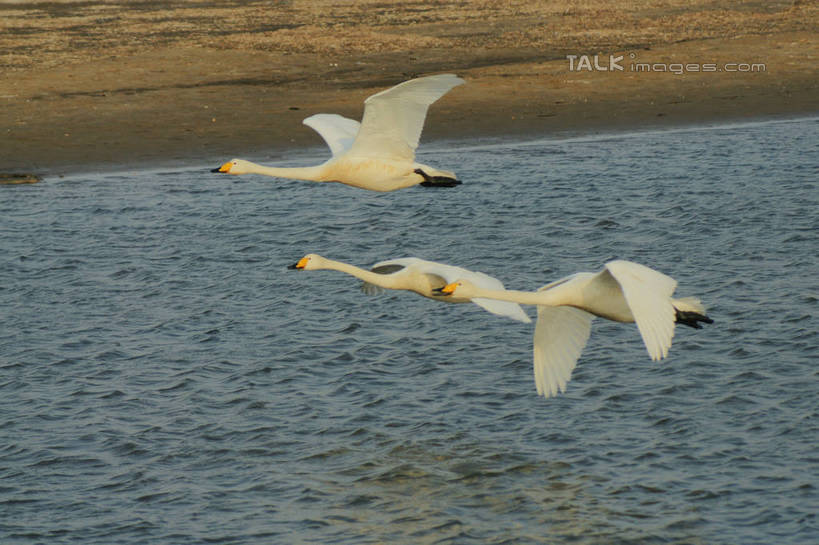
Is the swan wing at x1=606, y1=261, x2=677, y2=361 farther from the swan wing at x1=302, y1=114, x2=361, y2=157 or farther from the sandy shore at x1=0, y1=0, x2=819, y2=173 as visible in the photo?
the sandy shore at x1=0, y1=0, x2=819, y2=173

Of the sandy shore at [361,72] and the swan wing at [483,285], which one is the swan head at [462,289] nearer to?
the swan wing at [483,285]

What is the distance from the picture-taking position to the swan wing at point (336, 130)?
14039 millimetres

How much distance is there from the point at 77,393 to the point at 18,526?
2745 mm

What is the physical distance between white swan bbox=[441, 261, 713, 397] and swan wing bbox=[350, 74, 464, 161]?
81.1 inches

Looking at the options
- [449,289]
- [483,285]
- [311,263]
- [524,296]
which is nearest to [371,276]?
[311,263]

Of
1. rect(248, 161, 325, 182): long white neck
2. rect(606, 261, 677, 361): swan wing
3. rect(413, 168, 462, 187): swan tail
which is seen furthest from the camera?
rect(248, 161, 325, 182): long white neck

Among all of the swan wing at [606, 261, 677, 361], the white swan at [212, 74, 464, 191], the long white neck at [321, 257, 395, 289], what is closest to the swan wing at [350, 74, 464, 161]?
the white swan at [212, 74, 464, 191]

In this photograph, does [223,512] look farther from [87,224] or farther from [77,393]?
[87,224]

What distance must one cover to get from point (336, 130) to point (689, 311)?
5280mm

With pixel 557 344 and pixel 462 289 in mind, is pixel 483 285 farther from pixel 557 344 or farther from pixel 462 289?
pixel 557 344

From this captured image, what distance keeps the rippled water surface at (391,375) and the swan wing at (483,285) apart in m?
1.25

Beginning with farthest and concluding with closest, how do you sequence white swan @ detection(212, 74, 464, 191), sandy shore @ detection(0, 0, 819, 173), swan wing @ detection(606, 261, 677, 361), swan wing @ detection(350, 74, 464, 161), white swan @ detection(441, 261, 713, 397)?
sandy shore @ detection(0, 0, 819, 173), white swan @ detection(212, 74, 464, 191), swan wing @ detection(350, 74, 464, 161), white swan @ detection(441, 261, 713, 397), swan wing @ detection(606, 261, 677, 361)

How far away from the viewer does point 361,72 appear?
27.6 meters

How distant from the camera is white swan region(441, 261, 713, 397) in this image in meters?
9.33
